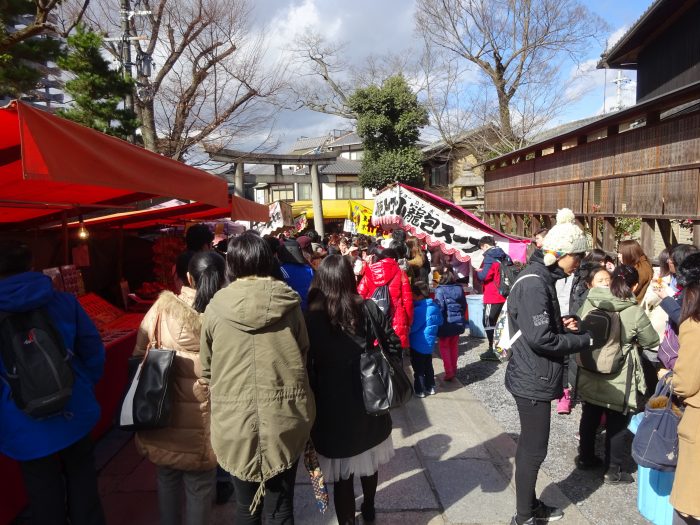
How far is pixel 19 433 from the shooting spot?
235 cm

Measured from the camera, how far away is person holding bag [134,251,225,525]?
8.38 ft

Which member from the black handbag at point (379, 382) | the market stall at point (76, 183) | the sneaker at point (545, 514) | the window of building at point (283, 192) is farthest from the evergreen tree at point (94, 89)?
the window of building at point (283, 192)

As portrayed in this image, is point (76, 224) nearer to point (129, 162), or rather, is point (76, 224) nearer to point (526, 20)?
point (129, 162)

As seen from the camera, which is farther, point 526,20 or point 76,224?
point 526,20

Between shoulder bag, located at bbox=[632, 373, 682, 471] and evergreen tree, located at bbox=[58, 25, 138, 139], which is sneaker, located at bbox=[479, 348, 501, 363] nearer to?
shoulder bag, located at bbox=[632, 373, 682, 471]

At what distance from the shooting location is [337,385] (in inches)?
102

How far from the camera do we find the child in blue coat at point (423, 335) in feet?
17.5

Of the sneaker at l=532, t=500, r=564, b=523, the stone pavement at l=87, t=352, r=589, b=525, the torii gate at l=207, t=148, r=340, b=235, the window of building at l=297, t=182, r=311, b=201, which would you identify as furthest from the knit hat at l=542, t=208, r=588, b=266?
the window of building at l=297, t=182, r=311, b=201

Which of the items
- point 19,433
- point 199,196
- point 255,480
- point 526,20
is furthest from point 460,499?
point 526,20

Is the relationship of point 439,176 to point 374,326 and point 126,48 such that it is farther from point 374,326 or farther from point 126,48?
point 374,326

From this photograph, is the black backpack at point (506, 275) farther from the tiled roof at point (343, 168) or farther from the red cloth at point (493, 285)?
the tiled roof at point (343, 168)

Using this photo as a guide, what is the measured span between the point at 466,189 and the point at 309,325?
76.7 ft

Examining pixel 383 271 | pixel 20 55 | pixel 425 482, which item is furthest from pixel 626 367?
pixel 20 55

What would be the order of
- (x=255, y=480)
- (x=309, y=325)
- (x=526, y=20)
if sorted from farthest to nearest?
(x=526, y=20) → (x=309, y=325) → (x=255, y=480)
